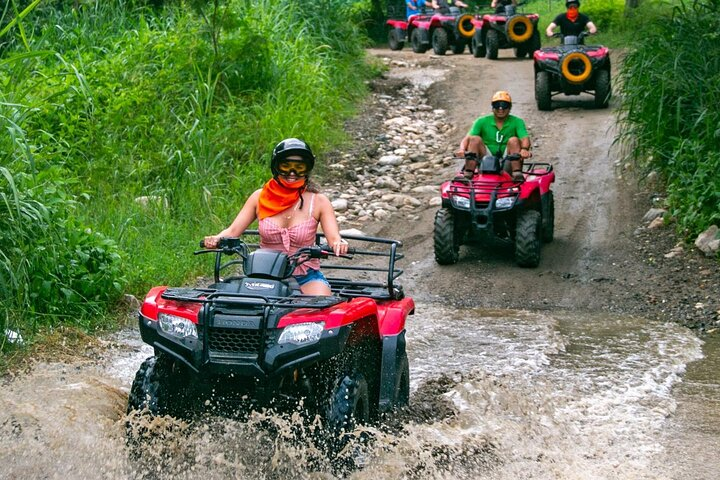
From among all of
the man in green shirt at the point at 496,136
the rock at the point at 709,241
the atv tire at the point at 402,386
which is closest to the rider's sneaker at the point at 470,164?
the man in green shirt at the point at 496,136

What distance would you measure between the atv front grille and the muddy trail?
0.33m

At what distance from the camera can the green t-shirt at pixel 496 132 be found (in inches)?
425

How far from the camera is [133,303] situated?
859 cm

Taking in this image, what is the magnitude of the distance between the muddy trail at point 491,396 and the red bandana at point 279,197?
134 cm

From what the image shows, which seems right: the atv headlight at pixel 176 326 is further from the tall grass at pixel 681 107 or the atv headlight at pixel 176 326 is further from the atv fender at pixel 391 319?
the tall grass at pixel 681 107

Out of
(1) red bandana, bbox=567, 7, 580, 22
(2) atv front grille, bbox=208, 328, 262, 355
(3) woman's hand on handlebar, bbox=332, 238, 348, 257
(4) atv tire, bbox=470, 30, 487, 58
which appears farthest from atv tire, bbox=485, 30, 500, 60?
(2) atv front grille, bbox=208, 328, 262, 355

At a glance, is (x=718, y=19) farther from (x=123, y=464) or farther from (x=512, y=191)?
(x=123, y=464)

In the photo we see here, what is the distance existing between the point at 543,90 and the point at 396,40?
9.28m

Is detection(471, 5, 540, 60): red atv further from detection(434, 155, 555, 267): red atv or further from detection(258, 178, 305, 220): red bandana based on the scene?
detection(258, 178, 305, 220): red bandana

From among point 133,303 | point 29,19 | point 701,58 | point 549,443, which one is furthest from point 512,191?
point 29,19

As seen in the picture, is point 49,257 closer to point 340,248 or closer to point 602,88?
point 340,248

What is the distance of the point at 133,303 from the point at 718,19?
271 inches

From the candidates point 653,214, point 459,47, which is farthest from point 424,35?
point 653,214

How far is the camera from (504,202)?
404 inches
